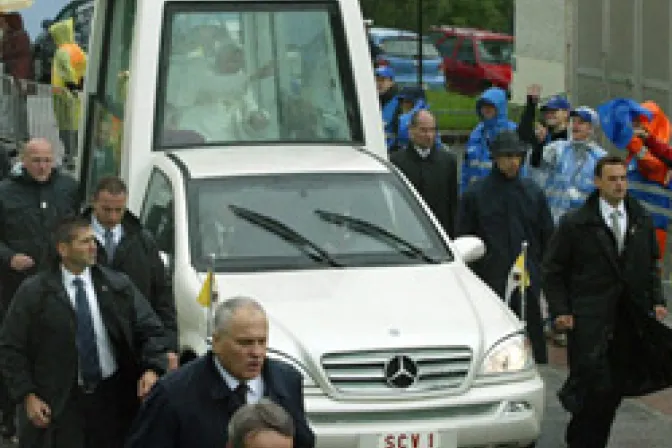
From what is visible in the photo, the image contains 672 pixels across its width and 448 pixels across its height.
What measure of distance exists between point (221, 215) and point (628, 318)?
248cm

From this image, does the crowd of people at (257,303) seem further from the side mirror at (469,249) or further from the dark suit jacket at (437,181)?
the side mirror at (469,249)

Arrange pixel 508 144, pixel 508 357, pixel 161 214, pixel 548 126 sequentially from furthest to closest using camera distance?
pixel 548 126 → pixel 508 144 → pixel 161 214 → pixel 508 357

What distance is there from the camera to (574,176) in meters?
15.6

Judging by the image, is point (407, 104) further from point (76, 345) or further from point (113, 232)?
point (76, 345)

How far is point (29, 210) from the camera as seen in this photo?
13.4 m

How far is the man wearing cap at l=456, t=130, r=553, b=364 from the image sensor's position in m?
13.9

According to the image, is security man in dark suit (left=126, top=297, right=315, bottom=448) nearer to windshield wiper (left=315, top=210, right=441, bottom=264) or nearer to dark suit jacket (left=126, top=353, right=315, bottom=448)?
dark suit jacket (left=126, top=353, right=315, bottom=448)

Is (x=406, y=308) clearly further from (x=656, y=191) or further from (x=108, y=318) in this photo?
(x=656, y=191)

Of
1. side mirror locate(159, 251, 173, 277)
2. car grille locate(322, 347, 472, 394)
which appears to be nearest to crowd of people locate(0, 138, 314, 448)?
side mirror locate(159, 251, 173, 277)

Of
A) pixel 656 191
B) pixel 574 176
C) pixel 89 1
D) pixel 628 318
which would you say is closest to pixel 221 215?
Answer: pixel 628 318

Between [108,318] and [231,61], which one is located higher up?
[231,61]

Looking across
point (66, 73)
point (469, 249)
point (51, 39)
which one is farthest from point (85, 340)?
point (51, 39)

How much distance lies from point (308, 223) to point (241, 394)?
495cm

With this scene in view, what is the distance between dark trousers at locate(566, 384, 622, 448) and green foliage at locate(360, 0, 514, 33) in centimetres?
2652
